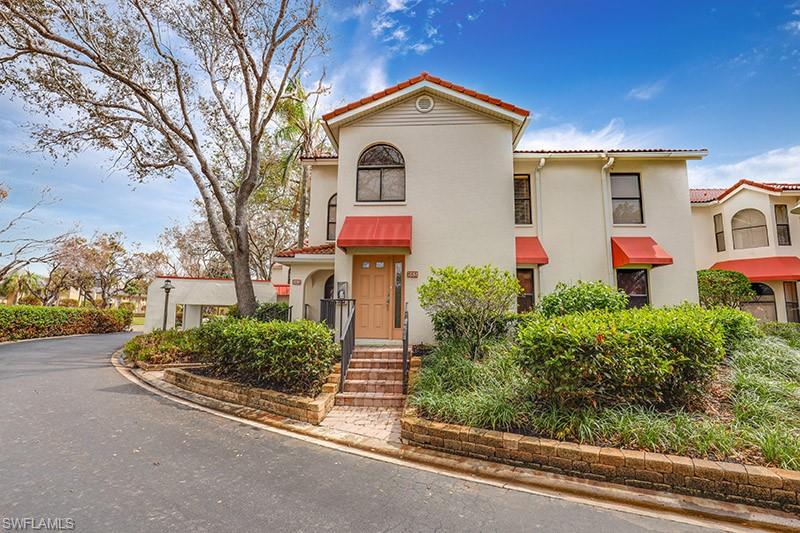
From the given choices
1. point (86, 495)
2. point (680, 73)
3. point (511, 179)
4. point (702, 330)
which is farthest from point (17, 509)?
point (680, 73)

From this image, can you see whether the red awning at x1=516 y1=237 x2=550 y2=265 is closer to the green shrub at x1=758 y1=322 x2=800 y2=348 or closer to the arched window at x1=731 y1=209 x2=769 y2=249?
the green shrub at x1=758 y1=322 x2=800 y2=348

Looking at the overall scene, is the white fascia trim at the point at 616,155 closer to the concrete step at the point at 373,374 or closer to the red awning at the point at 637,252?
the red awning at the point at 637,252

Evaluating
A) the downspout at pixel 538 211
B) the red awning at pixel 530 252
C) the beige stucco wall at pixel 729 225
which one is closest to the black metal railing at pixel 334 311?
the red awning at pixel 530 252

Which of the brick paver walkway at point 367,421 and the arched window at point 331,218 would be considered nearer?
the brick paver walkway at point 367,421

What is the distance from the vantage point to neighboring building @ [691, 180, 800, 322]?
14688 mm

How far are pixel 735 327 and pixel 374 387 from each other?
7954mm

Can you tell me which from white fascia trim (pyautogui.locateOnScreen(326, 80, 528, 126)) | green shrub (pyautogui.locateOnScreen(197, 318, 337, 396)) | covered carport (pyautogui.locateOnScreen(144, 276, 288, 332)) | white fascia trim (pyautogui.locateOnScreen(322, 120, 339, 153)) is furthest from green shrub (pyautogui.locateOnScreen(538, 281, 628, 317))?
covered carport (pyautogui.locateOnScreen(144, 276, 288, 332))

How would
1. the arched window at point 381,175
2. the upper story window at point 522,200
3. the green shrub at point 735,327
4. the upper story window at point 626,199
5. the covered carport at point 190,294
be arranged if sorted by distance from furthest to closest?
the covered carport at point 190,294
the upper story window at point 522,200
the upper story window at point 626,199
the arched window at point 381,175
the green shrub at point 735,327

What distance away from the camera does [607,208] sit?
41.4ft

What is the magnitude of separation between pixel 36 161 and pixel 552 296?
17.6 meters

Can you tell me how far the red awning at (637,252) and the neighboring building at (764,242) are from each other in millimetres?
6216

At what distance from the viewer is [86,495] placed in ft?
12.7

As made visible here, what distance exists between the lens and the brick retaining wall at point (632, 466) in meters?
3.79

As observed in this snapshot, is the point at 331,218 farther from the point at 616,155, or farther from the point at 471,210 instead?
the point at 616,155
